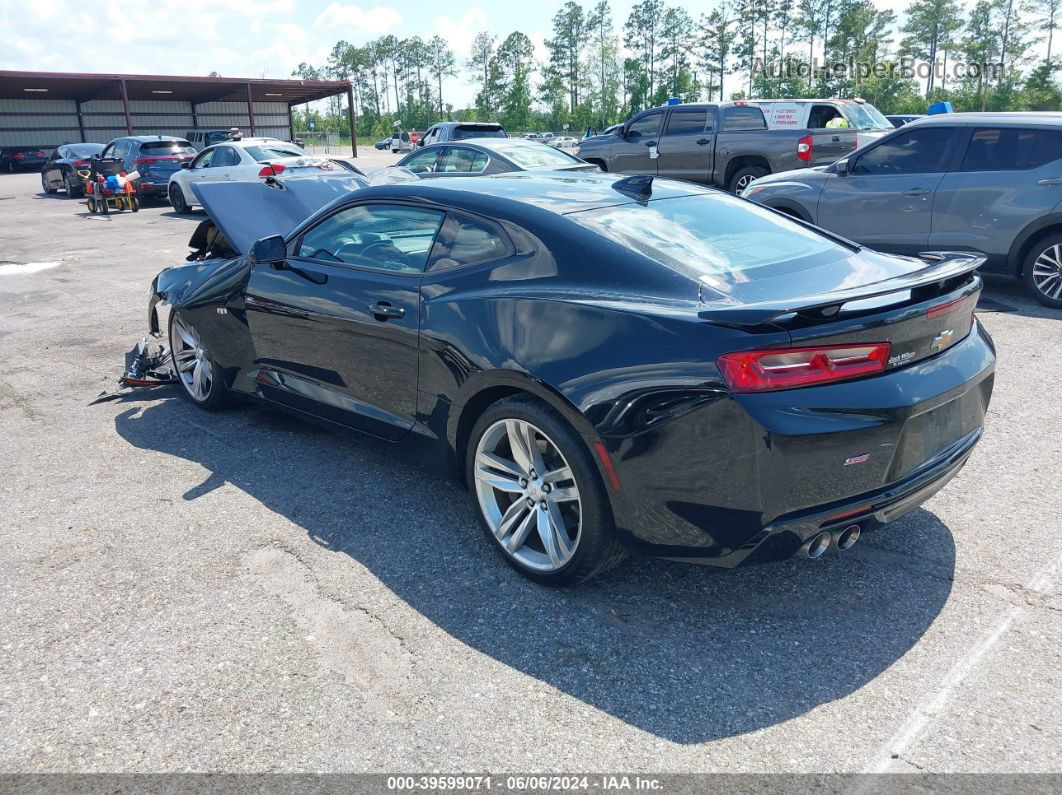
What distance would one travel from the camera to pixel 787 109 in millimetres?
14898

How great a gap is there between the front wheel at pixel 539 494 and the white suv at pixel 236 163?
14338mm

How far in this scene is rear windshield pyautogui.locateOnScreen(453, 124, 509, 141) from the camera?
837 inches

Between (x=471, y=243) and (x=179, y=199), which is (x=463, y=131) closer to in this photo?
(x=179, y=199)

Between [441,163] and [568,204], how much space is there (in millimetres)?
9426

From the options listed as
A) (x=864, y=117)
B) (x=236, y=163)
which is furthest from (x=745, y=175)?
(x=236, y=163)

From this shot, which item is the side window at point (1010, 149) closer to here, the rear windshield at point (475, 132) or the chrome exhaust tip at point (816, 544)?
the chrome exhaust tip at point (816, 544)

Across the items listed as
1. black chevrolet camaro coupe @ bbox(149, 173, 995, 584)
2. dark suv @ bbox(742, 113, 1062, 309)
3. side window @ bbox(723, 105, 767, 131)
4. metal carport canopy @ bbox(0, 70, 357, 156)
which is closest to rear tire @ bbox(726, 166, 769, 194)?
side window @ bbox(723, 105, 767, 131)

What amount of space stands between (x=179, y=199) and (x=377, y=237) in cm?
1743

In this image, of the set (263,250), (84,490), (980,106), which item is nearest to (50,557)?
(84,490)

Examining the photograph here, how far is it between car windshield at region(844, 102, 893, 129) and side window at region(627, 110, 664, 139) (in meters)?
3.28

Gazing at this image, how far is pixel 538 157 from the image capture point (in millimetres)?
11492

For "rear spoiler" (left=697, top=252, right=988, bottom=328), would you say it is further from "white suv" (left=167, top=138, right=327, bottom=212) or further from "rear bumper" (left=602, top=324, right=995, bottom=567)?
"white suv" (left=167, top=138, right=327, bottom=212)

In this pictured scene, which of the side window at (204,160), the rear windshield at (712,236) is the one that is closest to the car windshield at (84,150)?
the side window at (204,160)

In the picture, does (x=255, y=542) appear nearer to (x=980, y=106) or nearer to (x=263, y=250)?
(x=263, y=250)
